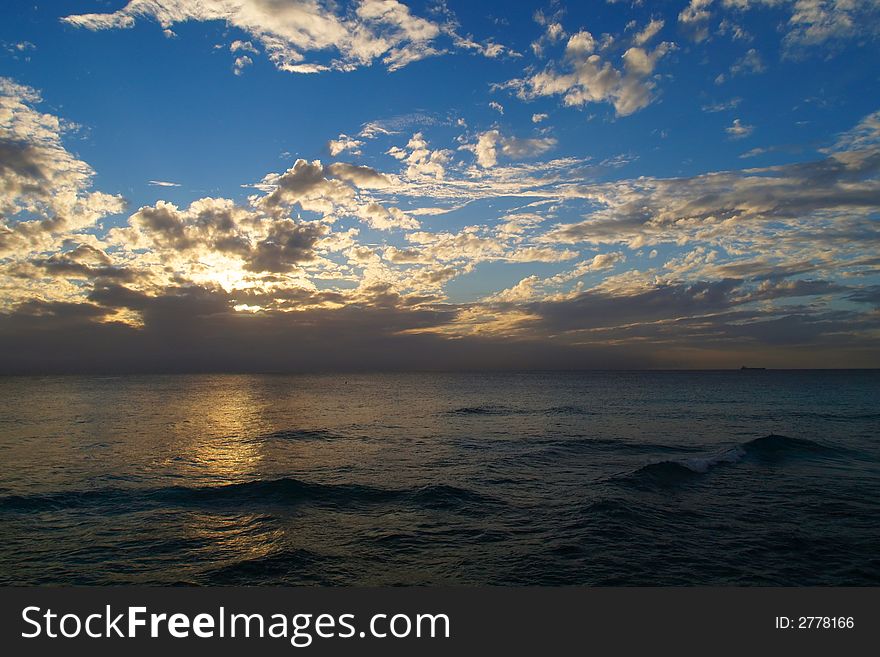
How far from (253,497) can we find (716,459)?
29829 millimetres

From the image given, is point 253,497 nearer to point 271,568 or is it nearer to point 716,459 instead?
point 271,568

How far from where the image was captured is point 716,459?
32.0 meters

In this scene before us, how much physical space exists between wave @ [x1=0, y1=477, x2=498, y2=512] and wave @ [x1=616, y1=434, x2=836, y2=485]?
416 inches

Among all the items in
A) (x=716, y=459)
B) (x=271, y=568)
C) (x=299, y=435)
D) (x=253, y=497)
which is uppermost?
(x=271, y=568)

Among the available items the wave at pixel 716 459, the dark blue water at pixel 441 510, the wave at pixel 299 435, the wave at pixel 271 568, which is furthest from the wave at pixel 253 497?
the wave at pixel 299 435

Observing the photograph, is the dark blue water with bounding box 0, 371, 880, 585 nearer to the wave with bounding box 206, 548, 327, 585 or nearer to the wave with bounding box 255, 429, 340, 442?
the wave with bounding box 206, 548, 327, 585

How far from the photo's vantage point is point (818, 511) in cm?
2075

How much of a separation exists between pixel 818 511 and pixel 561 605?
17.5m

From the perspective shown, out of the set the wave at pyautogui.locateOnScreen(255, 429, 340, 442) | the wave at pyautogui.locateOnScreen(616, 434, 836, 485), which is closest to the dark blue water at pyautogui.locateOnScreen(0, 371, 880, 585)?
the wave at pyautogui.locateOnScreen(616, 434, 836, 485)

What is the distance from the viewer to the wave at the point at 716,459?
26984 mm

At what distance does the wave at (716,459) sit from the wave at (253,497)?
10572 mm

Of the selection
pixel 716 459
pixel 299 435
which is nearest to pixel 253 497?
pixel 299 435

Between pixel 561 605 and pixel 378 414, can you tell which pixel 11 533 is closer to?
pixel 561 605

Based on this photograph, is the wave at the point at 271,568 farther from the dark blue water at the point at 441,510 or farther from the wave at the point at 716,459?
the wave at the point at 716,459
